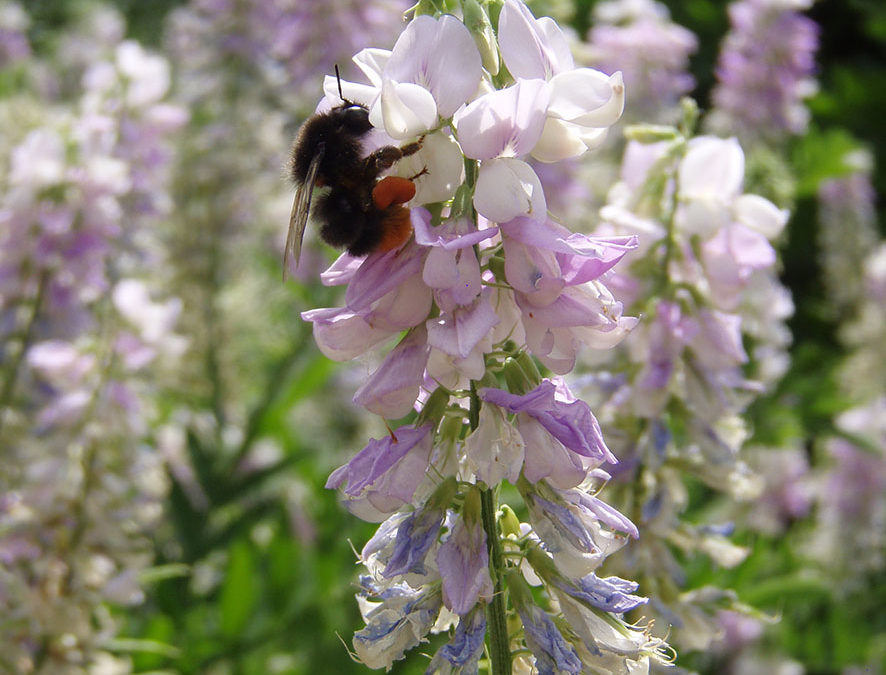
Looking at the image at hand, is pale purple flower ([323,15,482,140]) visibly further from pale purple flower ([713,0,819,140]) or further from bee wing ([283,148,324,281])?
pale purple flower ([713,0,819,140])

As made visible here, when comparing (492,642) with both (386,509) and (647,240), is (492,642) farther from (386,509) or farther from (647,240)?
(647,240)

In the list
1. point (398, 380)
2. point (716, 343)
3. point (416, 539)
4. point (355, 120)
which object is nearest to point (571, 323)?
point (398, 380)

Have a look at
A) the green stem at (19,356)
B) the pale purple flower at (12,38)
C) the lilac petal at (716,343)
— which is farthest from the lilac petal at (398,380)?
the pale purple flower at (12,38)

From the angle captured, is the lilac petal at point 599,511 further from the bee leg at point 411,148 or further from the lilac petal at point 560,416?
the bee leg at point 411,148

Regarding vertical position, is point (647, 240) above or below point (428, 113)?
below

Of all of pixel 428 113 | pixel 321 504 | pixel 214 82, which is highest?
pixel 428 113

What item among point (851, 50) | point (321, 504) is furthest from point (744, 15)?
point (851, 50)

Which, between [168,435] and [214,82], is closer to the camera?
[168,435]

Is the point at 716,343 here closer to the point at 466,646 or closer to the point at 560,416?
the point at 560,416
